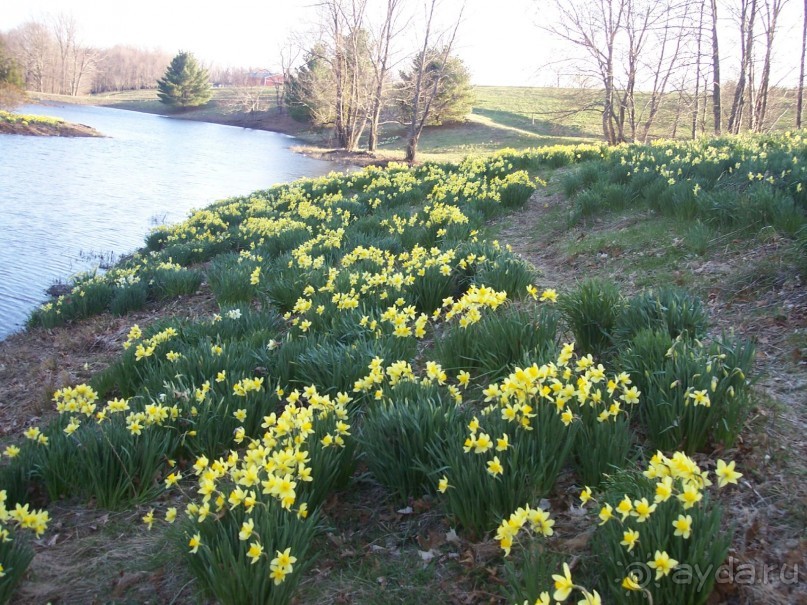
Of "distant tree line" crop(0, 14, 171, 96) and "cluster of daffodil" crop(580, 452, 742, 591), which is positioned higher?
"distant tree line" crop(0, 14, 171, 96)

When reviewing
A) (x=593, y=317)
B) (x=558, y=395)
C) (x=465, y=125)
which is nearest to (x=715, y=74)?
(x=593, y=317)

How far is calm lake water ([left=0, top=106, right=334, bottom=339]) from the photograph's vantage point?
10773 mm

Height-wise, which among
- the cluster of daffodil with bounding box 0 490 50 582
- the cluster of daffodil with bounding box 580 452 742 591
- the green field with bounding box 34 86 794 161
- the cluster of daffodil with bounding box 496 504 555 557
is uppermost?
the green field with bounding box 34 86 794 161

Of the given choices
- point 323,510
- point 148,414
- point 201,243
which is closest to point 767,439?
point 323,510

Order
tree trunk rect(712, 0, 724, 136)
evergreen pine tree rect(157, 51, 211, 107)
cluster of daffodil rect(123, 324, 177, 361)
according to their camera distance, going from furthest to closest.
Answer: evergreen pine tree rect(157, 51, 211, 107) → tree trunk rect(712, 0, 724, 136) → cluster of daffodil rect(123, 324, 177, 361)

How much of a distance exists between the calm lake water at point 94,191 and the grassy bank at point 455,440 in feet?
19.4

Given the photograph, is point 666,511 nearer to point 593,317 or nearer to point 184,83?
point 593,317

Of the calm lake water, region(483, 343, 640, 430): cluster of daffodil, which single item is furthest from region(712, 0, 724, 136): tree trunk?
region(483, 343, 640, 430): cluster of daffodil

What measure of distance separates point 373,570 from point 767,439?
1.81 meters

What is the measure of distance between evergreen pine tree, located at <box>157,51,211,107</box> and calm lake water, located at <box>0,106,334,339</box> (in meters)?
39.0

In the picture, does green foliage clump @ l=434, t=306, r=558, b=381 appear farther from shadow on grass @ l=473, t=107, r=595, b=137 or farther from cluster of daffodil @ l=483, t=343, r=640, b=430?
shadow on grass @ l=473, t=107, r=595, b=137

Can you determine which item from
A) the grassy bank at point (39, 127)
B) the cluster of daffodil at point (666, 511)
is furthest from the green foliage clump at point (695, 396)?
the grassy bank at point (39, 127)

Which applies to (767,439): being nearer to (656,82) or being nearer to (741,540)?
(741,540)

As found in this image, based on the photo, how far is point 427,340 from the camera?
4.42m
